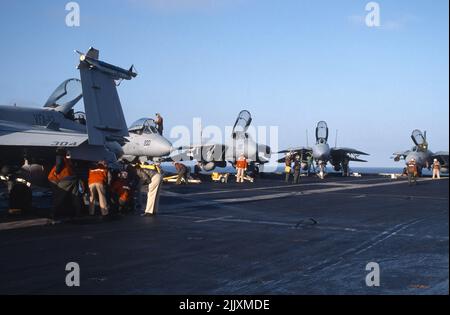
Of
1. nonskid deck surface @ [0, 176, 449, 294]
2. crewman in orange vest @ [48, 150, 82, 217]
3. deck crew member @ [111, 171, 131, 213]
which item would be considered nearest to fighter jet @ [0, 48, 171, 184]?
crewman in orange vest @ [48, 150, 82, 217]

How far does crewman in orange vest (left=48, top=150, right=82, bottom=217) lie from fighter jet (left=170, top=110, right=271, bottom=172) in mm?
26075

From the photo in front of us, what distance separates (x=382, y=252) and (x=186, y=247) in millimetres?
3543

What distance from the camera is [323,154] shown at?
150 feet

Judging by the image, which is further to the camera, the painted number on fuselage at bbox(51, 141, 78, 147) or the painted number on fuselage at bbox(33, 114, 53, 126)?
the painted number on fuselage at bbox(33, 114, 53, 126)

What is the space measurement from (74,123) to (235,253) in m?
11.6

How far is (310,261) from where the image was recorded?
818 cm

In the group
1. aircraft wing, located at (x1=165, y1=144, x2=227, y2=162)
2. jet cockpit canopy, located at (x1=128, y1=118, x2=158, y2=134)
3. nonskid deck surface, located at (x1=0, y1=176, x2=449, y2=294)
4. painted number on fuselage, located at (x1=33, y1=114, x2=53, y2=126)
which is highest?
Answer: jet cockpit canopy, located at (x1=128, y1=118, x2=158, y2=134)

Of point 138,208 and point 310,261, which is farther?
point 138,208

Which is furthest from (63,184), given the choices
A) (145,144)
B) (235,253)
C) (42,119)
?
(145,144)

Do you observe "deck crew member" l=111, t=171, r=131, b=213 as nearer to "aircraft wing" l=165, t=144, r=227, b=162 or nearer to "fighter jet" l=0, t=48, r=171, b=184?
"fighter jet" l=0, t=48, r=171, b=184

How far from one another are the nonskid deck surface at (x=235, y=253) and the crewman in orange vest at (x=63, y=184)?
0.86m

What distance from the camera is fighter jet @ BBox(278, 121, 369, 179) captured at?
46094mm
